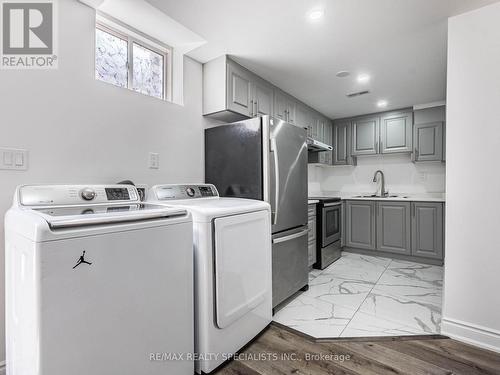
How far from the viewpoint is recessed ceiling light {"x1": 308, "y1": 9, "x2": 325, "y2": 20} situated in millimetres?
1725

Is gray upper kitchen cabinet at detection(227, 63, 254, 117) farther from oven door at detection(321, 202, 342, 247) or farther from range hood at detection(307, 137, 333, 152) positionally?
oven door at detection(321, 202, 342, 247)

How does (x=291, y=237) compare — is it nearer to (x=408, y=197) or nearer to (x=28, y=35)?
(x=28, y=35)

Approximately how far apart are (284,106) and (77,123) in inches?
89.4

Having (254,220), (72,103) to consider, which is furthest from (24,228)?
(254,220)

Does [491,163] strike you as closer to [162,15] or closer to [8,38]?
[162,15]

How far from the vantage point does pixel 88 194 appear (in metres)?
1.50

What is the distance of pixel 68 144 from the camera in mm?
1608

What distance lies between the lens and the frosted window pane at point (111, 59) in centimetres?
188

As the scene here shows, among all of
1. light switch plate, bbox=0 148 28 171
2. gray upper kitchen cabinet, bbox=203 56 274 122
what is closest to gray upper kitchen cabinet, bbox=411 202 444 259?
gray upper kitchen cabinet, bbox=203 56 274 122

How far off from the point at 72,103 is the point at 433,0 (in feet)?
7.89

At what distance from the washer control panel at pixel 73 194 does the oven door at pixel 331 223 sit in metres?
2.35

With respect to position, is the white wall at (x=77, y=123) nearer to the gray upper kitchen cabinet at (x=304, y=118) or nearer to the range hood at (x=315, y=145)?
the range hood at (x=315, y=145)

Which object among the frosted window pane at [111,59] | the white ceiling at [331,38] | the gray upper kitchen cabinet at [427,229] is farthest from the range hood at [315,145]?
the frosted window pane at [111,59]

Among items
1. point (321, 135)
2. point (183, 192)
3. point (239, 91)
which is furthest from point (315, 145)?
point (183, 192)
